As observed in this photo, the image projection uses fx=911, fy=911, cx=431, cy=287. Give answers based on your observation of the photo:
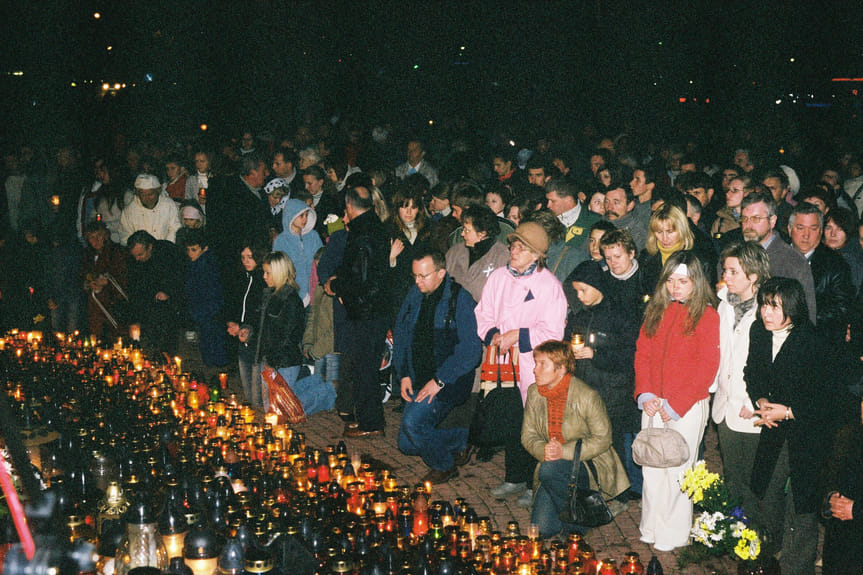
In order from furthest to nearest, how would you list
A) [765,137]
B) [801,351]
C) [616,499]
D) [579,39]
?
[579,39] → [765,137] → [616,499] → [801,351]

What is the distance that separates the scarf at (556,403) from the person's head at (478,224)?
223 centimetres

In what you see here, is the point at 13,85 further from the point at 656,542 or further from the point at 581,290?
the point at 656,542

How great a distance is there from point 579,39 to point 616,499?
15280mm

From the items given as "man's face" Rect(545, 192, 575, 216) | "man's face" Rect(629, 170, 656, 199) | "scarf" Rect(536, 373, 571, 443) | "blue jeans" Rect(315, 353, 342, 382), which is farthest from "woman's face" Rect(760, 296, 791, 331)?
"blue jeans" Rect(315, 353, 342, 382)

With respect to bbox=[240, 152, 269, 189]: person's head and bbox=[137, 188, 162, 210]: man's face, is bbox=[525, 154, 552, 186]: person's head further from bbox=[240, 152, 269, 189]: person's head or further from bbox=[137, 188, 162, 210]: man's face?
bbox=[137, 188, 162, 210]: man's face

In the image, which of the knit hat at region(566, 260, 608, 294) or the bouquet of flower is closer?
the bouquet of flower

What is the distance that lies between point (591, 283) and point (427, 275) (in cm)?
137

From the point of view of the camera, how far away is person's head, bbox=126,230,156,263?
10969mm

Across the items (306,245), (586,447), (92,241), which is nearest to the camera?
(586,447)

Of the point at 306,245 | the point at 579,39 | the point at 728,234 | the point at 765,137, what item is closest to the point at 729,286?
the point at 728,234

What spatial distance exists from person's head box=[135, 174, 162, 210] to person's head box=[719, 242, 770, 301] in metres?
8.33

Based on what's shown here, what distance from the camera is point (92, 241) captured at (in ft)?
37.3

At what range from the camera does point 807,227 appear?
314 inches

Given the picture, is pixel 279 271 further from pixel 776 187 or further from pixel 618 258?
pixel 776 187
